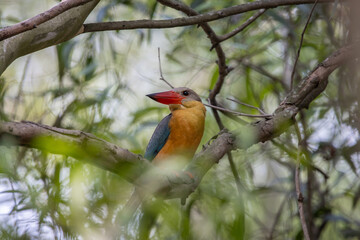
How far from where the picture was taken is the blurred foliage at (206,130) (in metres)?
2.07

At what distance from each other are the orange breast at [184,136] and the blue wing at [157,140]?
0.03 m

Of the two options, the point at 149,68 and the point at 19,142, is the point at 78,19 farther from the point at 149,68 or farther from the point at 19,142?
the point at 149,68

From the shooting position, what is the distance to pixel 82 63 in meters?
3.77

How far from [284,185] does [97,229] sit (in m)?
2.25

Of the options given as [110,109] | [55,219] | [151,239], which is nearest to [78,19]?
[55,219]

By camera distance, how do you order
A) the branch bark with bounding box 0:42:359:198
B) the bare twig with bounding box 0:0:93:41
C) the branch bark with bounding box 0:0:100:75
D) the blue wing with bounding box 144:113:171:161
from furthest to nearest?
1. the blue wing with bounding box 144:113:171:161
2. the branch bark with bounding box 0:0:100:75
3. the bare twig with bounding box 0:0:93:41
4. the branch bark with bounding box 0:42:359:198

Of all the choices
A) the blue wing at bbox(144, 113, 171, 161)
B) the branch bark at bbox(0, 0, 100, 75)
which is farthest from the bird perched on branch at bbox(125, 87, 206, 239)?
the branch bark at bbox(0, 0, 100, 75)

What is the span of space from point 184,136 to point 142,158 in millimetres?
1770

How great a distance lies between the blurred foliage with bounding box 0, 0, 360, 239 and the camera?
6.79ft

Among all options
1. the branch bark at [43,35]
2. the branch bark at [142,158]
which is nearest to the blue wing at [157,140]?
the branch bark at [142,158]

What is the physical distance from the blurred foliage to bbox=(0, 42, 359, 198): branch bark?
13 centimetres

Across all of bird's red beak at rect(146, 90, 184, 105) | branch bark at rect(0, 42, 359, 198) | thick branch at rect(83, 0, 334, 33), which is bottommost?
branch bark at rect(0, 42, 359, 198)

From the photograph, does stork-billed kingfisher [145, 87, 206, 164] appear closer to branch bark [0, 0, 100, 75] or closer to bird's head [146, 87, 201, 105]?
bird's head [146, 87, 201, 105]

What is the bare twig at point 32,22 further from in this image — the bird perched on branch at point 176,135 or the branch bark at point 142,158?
the bird perched on branch at point 176,135
